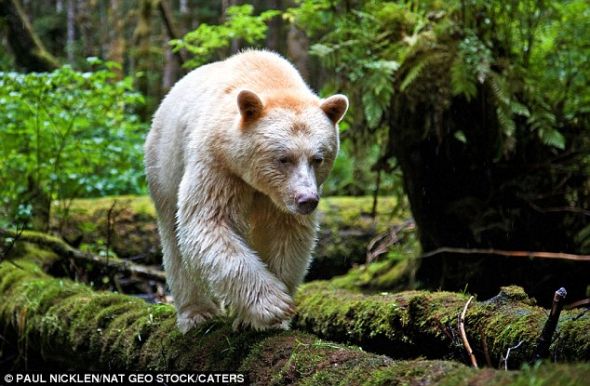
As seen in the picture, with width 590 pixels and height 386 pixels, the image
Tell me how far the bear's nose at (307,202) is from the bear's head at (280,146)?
38mm

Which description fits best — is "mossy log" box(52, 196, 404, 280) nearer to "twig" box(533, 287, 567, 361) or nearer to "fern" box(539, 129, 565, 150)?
"fern" box(539, 129, 565, 150)

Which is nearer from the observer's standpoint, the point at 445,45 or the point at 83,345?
the point at 83,345

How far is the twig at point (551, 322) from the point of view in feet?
10.2

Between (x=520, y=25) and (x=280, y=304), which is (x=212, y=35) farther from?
(x=280, y=304)

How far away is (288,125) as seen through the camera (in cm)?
508

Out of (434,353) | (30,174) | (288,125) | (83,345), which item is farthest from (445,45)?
(30,174)

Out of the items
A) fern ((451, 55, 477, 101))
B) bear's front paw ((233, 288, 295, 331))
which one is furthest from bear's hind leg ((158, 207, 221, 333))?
fern ((451, 55, 477, 101))

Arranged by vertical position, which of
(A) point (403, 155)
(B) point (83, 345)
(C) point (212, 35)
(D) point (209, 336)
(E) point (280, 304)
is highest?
(C) point (212, 35)

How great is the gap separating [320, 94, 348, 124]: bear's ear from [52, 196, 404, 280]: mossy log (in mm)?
5559

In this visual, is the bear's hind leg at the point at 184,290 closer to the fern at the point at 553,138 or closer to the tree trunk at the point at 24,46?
the fern at the point at 553,138

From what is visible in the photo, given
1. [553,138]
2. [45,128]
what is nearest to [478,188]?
[553,138]

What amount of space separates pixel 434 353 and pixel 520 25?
4662 millimetres

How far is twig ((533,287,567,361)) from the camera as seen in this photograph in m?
3.09

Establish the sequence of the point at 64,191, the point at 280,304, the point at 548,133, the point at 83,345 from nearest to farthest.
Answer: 1. the point at 280,304
2. the point at 83,345
3. the point at 548,133
4. the point at 64,191
